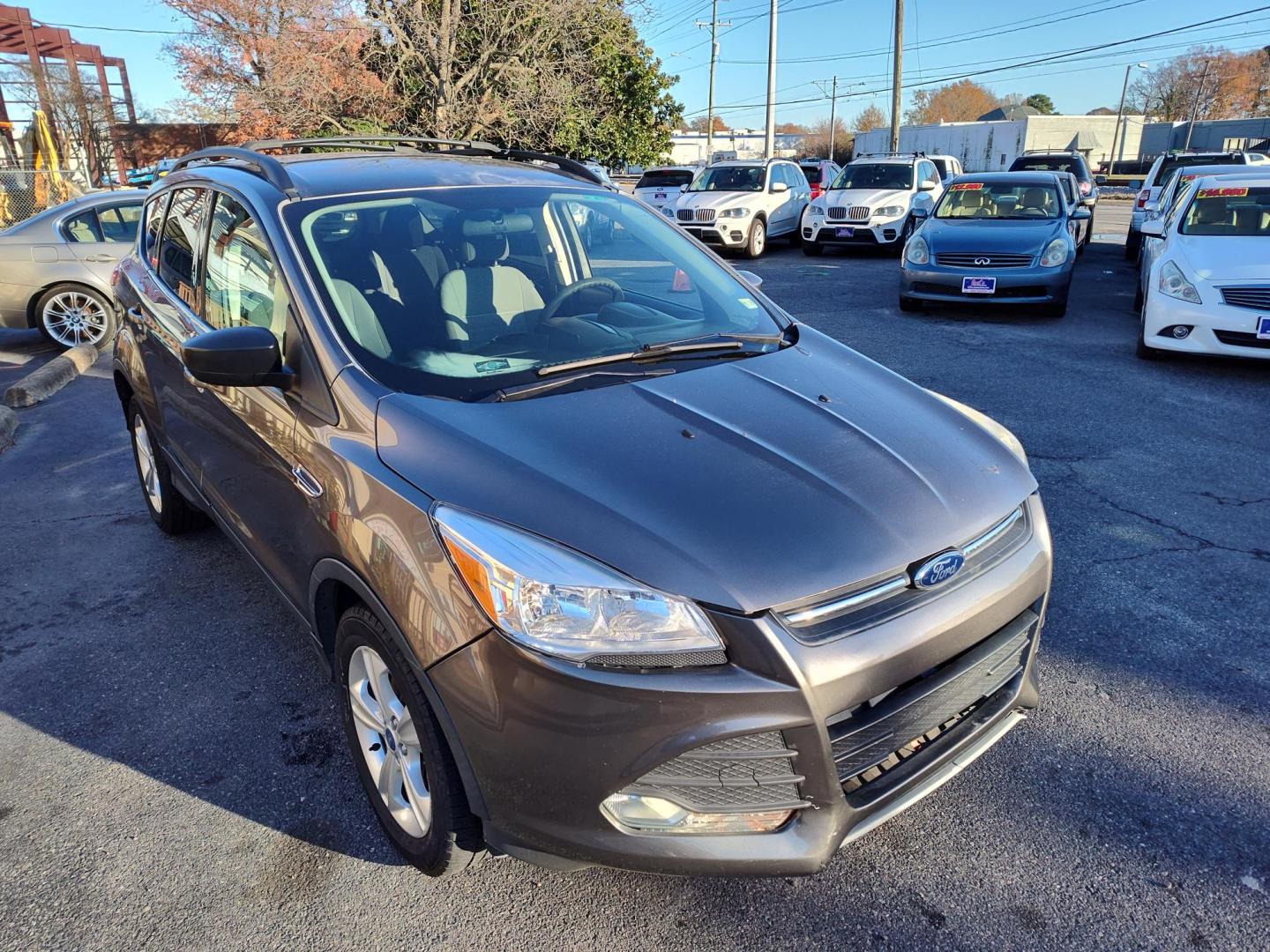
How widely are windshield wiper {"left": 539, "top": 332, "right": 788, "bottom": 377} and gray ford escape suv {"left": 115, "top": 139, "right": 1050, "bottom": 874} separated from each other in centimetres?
2

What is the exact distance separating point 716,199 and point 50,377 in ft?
40.5

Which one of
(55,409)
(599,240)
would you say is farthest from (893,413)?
(55,409)

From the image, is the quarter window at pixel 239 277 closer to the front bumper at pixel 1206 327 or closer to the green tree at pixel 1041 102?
the front bumper at pixel 1206 327

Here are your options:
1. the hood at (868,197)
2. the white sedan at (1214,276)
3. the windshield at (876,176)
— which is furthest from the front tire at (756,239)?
the white sedan at (1214,276)

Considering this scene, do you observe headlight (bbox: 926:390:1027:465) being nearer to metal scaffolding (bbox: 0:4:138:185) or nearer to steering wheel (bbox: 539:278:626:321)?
steering wheel (bbox: 539:278:626:321)

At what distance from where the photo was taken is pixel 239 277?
10.0 ft

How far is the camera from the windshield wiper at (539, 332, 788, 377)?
264cm

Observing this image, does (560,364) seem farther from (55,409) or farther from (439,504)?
(55,409)

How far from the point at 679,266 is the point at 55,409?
20.2 ft

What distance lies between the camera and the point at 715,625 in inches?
71.3

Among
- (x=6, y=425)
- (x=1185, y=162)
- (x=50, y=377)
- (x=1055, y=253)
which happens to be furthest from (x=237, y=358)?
(x=1185, y=162)

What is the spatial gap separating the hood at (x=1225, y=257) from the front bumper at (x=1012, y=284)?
65.9 inches

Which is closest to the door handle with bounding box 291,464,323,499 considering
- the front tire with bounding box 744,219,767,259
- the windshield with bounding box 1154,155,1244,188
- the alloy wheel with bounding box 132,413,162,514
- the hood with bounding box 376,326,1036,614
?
the hood with bounding box 376,326,1036,614

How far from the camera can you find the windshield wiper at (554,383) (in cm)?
241
